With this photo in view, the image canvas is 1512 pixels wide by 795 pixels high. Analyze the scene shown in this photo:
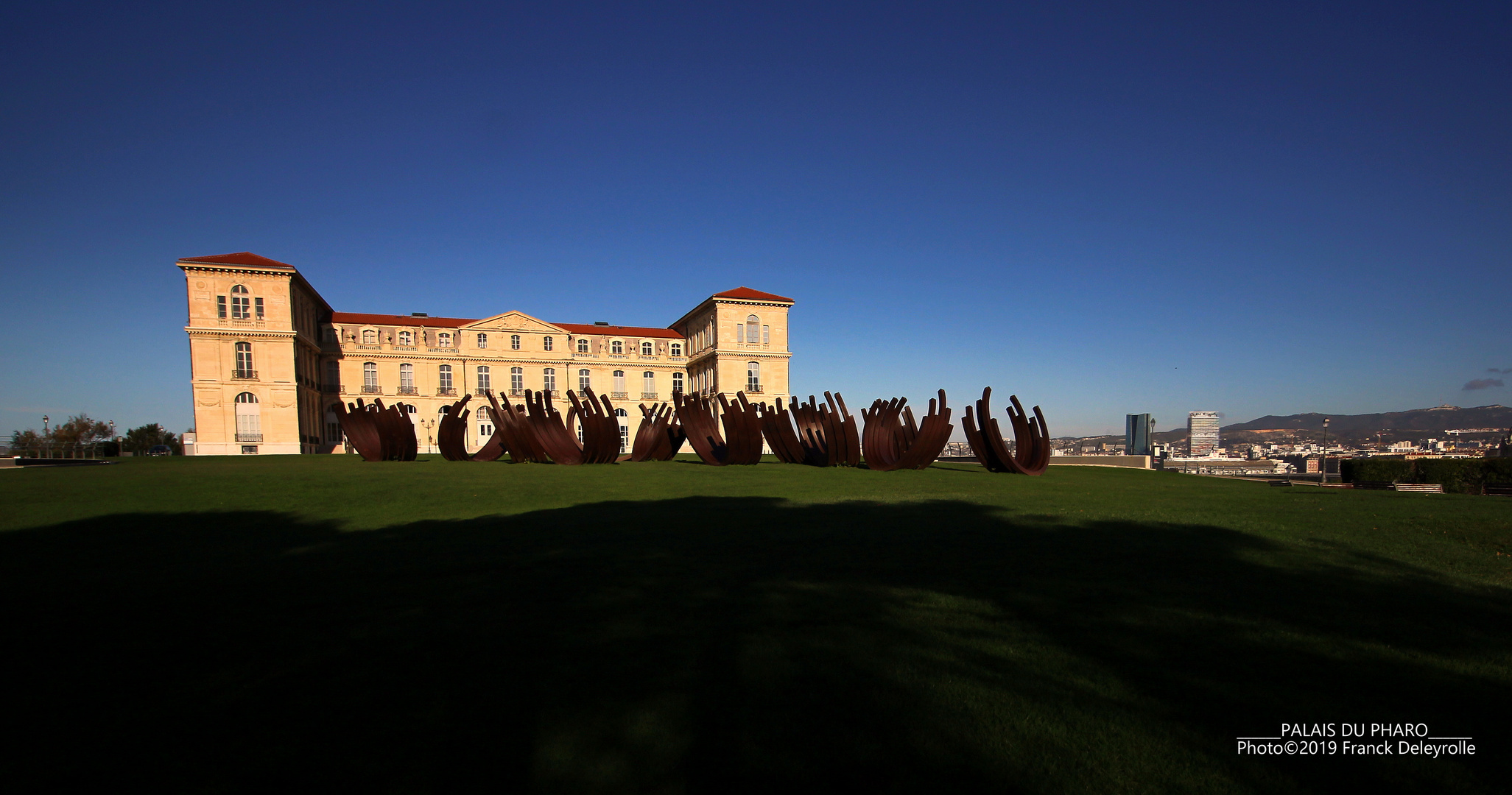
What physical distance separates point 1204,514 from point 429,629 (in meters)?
9.08

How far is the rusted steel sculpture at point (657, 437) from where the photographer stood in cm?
2261

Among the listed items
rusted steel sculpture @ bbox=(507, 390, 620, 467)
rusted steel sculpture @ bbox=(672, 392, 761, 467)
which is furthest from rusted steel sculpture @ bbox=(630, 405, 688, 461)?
rusted steel sculpture @ bbox=(507, 390, 620, 467)

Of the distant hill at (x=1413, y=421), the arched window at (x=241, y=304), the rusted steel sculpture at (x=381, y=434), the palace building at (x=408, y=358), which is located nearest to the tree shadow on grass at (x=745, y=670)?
the rusted steel sculpture at (x=381, y=434)

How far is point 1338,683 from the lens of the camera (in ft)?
10.4

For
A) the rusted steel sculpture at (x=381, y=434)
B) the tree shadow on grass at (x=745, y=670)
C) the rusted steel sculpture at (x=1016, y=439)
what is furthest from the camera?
the rusted steel sculpture at (x=381, y=434)

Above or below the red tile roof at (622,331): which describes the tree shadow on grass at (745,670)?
below

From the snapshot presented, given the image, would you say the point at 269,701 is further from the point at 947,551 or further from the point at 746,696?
the point at 947,551

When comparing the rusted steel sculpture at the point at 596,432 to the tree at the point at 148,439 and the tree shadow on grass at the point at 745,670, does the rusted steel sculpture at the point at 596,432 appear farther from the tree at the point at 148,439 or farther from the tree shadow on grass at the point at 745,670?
the tree at the point at 148,439

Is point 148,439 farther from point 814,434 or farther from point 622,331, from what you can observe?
point 814,434

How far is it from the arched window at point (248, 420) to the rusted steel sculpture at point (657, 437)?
99.7 ft

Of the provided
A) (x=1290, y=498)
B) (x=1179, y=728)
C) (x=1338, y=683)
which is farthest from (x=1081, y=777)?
(x=1290, y=498)

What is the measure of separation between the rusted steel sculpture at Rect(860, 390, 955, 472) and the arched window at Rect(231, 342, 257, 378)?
124 ft

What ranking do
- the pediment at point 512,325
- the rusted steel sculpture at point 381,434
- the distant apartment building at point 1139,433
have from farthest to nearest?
the pediment at point 512,325
the distant apartment building at point 1139,433
the rusted steel sculpture at point 381,434

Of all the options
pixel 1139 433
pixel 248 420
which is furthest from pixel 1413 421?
pixel 248 420
